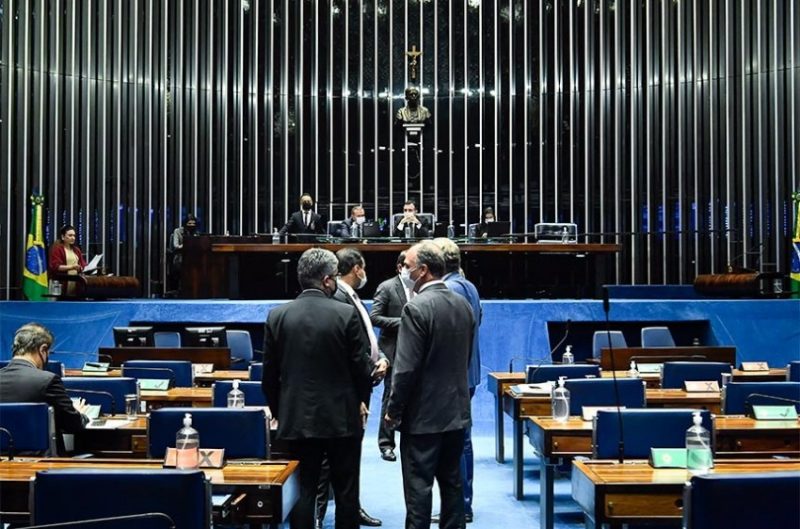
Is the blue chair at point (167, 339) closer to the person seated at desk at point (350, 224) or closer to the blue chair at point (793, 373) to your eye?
the person seated at desk at point (350, 224)

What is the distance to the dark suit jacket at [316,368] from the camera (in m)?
4.25

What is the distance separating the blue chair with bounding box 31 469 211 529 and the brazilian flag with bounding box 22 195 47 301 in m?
12.5

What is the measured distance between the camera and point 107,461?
3855mm

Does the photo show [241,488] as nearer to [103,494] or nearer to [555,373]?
[103,494]

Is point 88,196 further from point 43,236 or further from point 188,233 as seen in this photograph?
point 188,233

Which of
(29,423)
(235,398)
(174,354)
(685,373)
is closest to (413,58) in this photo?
(174,354)

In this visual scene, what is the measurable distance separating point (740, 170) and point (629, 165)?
200 cm

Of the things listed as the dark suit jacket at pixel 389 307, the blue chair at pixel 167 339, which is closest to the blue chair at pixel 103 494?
the dark suit jacket at pixel 389 307

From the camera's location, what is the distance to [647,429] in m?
4.24

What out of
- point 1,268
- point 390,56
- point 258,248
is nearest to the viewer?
point 258,248

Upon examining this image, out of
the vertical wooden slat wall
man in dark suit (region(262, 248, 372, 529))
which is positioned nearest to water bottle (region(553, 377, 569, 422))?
man in dark suit (region(262, 248, 372, 529))

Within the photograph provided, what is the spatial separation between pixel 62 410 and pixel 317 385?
1405 millimetres

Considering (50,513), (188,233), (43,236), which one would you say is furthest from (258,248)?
(50,513)

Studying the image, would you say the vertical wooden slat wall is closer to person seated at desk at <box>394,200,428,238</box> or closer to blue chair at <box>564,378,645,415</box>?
person seated at desk at <box>394,200,428,238</box>
